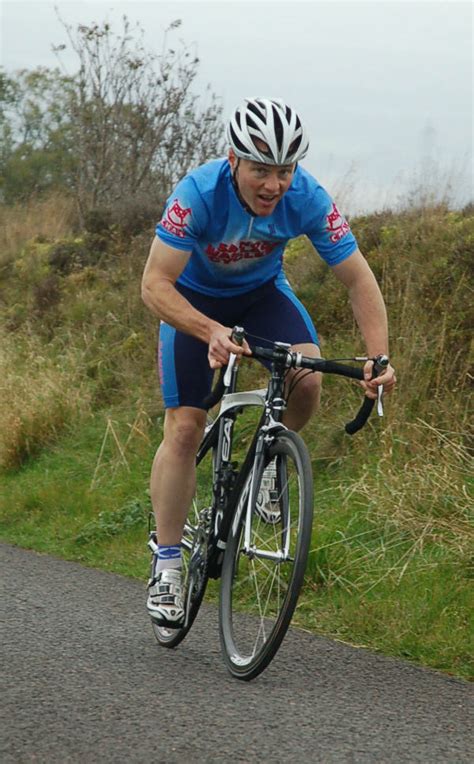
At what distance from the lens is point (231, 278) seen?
579cm

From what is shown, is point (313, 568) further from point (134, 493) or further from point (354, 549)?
point (134, 493)

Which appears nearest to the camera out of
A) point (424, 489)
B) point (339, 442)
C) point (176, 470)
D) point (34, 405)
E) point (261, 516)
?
point (261, 516)

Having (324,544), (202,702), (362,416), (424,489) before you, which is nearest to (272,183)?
(362,416)

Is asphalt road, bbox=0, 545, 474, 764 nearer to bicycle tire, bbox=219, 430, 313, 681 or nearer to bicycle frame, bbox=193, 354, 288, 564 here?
bicycle tire, bbox=219, 430, 313, 681

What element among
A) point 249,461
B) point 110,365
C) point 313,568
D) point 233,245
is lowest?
point 110,365

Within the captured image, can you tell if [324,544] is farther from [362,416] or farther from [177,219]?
[177,219]

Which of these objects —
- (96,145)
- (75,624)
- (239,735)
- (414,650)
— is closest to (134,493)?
(75,624)

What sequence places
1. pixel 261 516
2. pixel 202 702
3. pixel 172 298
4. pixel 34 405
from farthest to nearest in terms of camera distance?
pixel 34 405
pixel 172 298
pixel 261 516
pixel 202 702

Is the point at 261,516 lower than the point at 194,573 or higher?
higher

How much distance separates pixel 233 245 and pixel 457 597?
2.03 metres

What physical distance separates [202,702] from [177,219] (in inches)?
73.4

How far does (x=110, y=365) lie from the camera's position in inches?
541

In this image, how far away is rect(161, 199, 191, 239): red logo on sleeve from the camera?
5.39 metres

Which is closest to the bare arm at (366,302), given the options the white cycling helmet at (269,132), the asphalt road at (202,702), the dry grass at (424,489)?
the white cycling helmet at (269,132)
